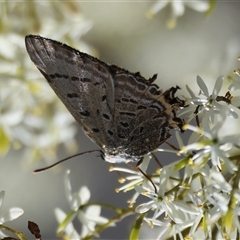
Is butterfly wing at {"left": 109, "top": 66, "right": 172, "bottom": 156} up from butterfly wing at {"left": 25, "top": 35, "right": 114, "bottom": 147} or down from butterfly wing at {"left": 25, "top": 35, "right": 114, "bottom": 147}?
down

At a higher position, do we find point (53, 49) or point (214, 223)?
point (53, 49)

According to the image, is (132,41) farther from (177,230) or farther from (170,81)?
(177,230)

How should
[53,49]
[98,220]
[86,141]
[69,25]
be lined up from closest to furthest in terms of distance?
1. [53,49]
2. [98,220]
3. [69,25]
4. [86,141]

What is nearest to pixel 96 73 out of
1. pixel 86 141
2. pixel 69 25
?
pixel 69 25

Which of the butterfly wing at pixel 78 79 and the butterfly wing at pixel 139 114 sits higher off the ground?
the butterfly wing at pixel 78 79
